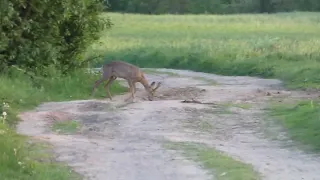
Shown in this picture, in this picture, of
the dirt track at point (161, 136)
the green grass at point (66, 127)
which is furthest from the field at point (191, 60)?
the green grass at point (66, 127)

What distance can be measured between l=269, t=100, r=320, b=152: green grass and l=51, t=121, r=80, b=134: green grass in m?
4.11

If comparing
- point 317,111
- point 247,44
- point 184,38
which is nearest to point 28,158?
point 317,111

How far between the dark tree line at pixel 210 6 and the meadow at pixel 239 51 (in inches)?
1212

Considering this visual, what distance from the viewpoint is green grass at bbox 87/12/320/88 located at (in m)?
32.0

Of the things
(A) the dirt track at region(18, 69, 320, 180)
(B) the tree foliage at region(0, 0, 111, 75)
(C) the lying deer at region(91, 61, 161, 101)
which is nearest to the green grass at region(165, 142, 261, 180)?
(A) the dirt track at region(18, 69, 320, 180)

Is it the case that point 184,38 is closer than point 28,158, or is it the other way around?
point 28,158

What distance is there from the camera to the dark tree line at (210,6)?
307ft

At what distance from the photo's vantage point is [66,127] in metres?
17.2

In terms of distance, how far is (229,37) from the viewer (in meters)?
48.1

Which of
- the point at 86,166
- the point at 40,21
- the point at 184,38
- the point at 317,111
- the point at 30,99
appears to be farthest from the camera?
the point at 184,38

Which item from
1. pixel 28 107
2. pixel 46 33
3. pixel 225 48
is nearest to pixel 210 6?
pixel 225 48

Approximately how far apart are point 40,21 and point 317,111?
403 inches

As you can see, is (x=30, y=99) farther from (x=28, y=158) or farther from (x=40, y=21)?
(x=28, y=158)

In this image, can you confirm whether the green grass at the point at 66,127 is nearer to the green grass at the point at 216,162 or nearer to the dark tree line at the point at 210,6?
the green grass at the point at 216,162
